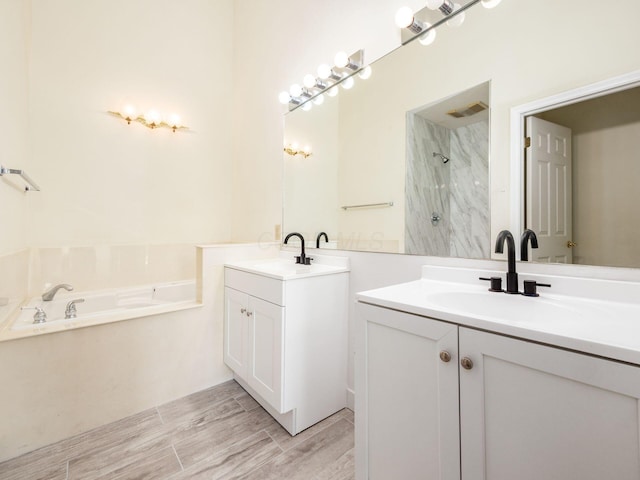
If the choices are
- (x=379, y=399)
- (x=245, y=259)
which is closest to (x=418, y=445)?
(x=379, y=399)

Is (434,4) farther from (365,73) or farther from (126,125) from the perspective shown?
(126,125)

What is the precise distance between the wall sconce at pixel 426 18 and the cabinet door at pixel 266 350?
4.98 feet

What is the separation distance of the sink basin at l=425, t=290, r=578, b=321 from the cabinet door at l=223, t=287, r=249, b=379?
3.81ft

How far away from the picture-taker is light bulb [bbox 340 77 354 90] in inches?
69.6

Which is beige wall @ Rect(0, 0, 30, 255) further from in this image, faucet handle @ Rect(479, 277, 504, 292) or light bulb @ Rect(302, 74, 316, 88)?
faucet handle @ Rect(479, 277, 504, 292)

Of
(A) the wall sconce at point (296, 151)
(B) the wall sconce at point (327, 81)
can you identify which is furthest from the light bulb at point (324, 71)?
(A) the wall sconce at point (296, 151)

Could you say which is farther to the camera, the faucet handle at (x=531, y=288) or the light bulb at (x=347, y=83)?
the light bulb at (x=347, y=83)

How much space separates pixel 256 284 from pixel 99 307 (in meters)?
1.55

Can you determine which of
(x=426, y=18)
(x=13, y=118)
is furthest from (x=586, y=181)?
(x=13, y=118)

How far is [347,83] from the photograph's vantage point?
1789 mm

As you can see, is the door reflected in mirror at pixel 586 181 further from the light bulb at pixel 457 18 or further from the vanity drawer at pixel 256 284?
the vanity drawer at pixel 256 284

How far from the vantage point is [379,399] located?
3.08 feet

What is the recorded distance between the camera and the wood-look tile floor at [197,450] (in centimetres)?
125

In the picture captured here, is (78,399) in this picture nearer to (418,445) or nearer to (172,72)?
(418,445)
